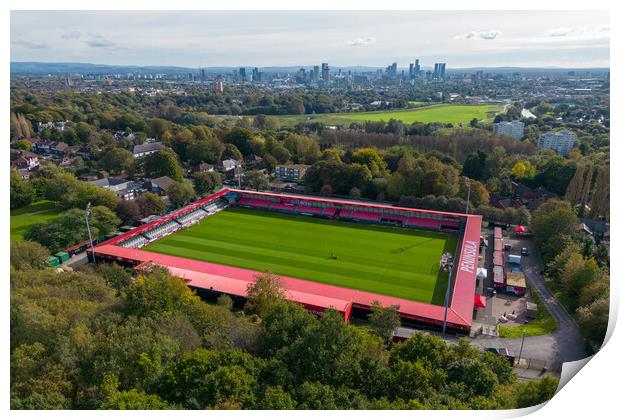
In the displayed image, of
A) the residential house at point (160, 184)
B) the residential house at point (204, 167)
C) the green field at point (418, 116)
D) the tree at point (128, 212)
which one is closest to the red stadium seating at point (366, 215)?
the tree at point (128, 212)

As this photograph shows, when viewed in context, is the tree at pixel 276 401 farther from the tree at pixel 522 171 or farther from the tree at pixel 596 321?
the tree at pixel 522 171

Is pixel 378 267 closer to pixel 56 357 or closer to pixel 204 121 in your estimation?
pixel 56 357

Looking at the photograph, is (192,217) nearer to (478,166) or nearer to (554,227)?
(554,227)

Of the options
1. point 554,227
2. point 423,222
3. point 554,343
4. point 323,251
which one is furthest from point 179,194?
point 554,343

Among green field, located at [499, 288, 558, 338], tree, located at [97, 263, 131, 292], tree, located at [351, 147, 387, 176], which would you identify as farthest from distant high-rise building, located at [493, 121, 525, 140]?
tree, located at [97, 263, 131, 292]

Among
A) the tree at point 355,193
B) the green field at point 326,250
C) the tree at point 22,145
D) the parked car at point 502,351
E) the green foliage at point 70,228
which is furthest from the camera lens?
the tree at point 22,145

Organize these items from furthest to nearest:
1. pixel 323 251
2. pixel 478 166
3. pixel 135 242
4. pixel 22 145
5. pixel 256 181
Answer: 1. pixel 22 145
2. pixel 256 181
3. pixel 478 166
4. pixel 135 242
5. pixel 323 251

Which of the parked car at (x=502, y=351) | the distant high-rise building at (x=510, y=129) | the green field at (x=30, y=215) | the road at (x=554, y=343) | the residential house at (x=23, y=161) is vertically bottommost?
the green field at (x=30, y=215)

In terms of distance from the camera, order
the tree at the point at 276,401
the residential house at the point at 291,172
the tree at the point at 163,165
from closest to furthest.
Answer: the tree at the point at 276,401
the tree at the point at 163,165
the residential house at the point at 291,172
